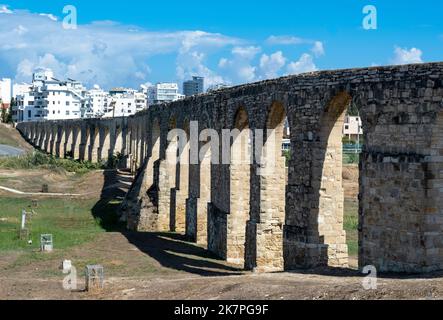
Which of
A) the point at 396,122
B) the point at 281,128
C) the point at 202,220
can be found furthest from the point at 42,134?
the point at 396,122

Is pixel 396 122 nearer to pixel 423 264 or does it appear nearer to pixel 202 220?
pixel 423 264

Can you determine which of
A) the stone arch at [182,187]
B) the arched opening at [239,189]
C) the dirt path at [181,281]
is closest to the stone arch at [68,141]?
the stone arch at [182,187]

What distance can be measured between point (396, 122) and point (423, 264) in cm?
305

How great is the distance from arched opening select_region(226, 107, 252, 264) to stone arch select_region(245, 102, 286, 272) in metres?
2.11

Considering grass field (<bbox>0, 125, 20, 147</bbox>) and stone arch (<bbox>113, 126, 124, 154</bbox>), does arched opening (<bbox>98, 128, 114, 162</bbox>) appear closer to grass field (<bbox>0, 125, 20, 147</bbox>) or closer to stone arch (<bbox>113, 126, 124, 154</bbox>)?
stone arch (<bbox>113, 126, 124, 154</bbox>)

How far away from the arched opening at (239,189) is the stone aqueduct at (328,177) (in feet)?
0.11

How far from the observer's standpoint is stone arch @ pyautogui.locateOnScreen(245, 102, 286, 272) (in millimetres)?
18438

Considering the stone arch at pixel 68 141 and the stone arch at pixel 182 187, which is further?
the stone arch at pixel 68 141

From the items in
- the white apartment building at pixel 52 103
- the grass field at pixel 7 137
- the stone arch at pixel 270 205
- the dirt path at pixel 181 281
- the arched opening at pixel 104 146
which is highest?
the white apartment building at pixel 52 103

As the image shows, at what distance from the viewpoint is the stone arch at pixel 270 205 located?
60.5 ft

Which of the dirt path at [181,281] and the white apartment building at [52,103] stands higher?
the white apartment building at [52,103]

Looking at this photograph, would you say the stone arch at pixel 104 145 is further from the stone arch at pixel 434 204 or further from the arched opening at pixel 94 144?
the stone arch at pixel 434 204

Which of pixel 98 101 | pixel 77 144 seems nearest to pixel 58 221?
pixel 77 144
